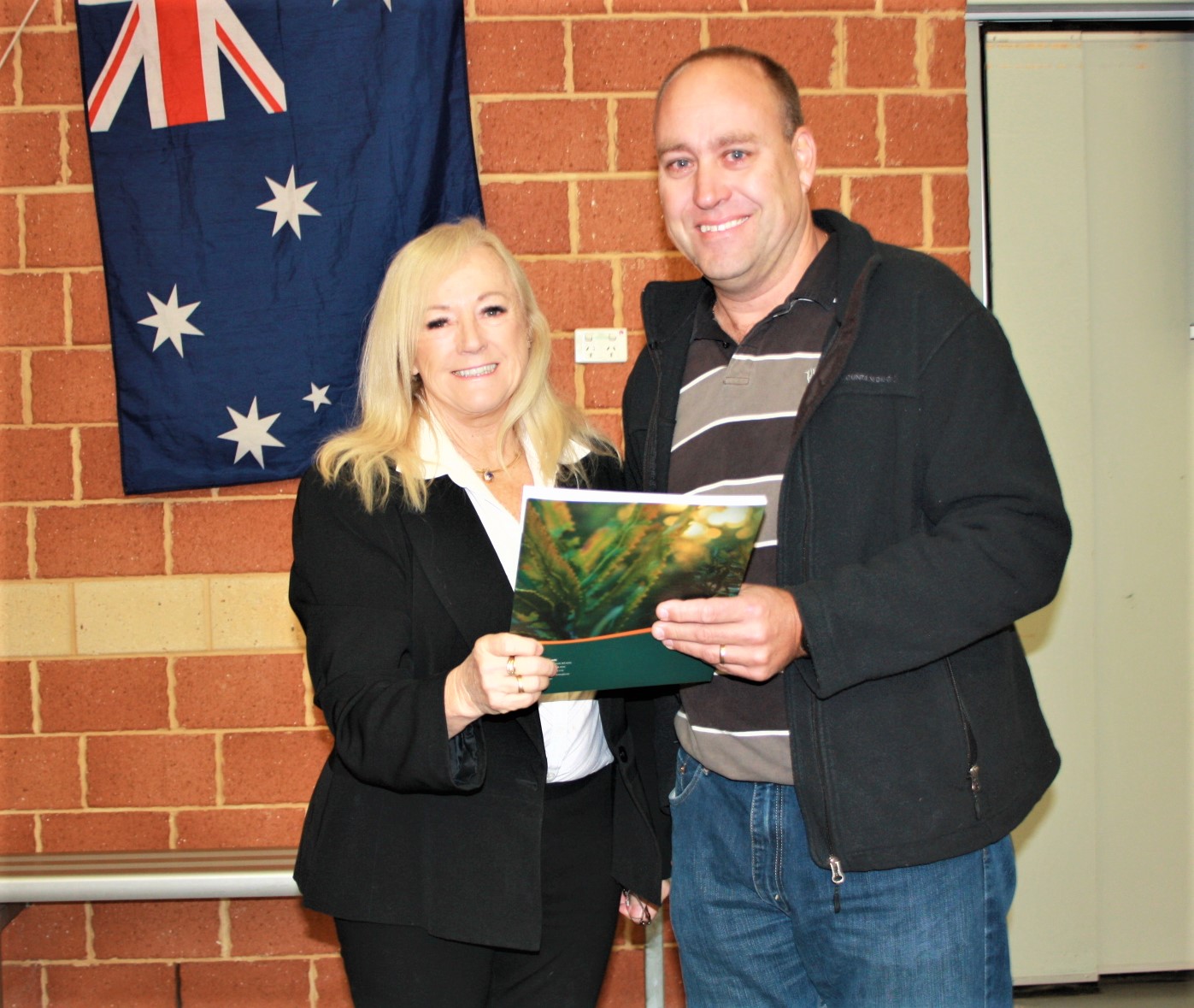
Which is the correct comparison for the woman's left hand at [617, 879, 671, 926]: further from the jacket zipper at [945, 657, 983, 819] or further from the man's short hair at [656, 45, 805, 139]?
the man's short hair at [656, 45, 805, 139]

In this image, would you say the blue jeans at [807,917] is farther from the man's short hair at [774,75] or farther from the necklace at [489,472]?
the man's short hair at [774,75]

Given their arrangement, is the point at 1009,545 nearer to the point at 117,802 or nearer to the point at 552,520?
the point at 552,520

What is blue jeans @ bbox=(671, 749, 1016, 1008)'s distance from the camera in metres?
1.39

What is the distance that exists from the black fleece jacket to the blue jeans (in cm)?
6

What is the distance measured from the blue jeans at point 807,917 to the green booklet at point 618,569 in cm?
28

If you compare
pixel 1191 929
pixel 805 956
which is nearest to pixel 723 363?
pixel 805 956

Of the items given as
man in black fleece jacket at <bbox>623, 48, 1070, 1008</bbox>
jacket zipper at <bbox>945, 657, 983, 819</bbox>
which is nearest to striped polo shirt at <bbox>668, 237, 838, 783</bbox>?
man in black fleece jacket at <bbox>623, 48, 1070, 1008</bbox>

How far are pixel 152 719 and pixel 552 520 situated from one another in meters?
1.98

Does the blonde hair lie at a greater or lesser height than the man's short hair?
lesser

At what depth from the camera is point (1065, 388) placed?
112 inches

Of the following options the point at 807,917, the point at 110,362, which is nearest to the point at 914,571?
the point at 807,917

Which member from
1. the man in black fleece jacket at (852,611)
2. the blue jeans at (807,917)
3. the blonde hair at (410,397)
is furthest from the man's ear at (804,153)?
the blue jeans at (807,917)

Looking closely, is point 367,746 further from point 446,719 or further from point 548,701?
point 548,701

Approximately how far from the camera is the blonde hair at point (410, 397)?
5.41 ft
